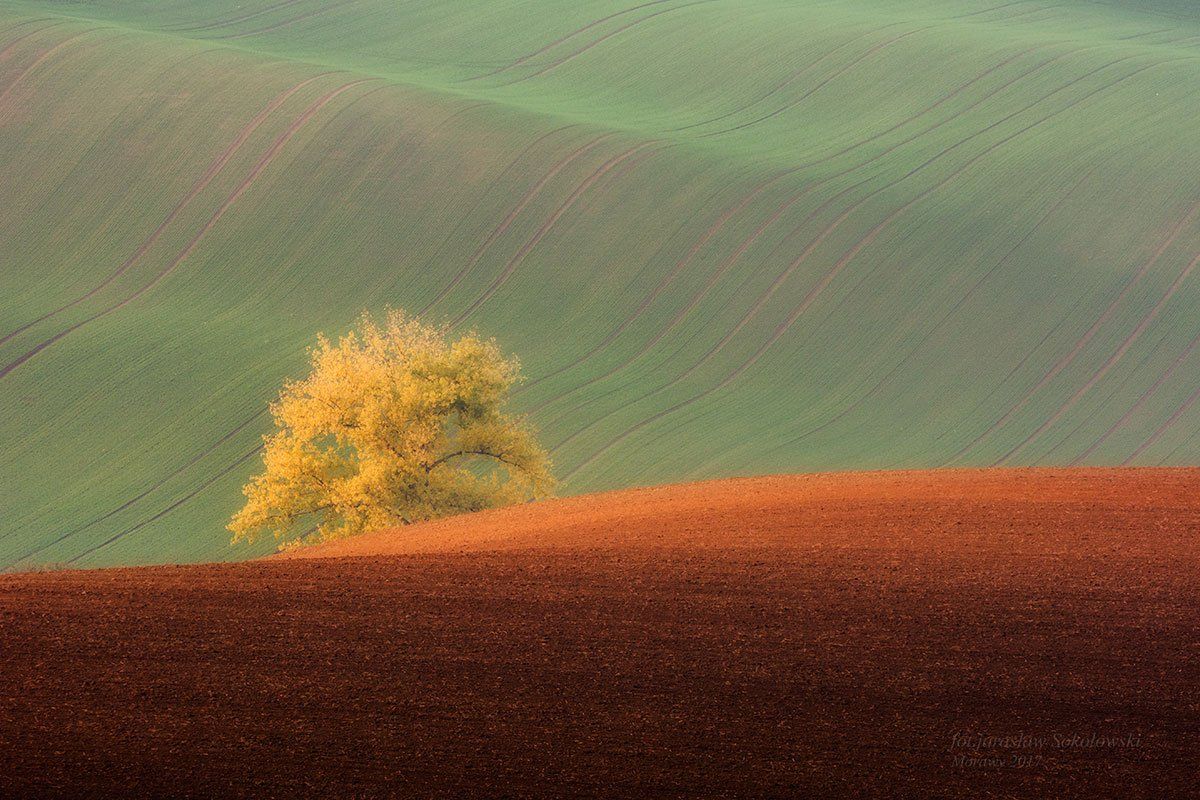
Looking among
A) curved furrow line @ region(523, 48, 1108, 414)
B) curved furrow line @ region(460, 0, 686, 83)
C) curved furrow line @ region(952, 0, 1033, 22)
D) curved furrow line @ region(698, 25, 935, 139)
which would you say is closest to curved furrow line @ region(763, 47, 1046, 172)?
curved furrow line @ region(523, 48, 1108, 414)

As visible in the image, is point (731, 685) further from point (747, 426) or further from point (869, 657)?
point (747, 426)

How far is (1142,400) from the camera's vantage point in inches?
1731

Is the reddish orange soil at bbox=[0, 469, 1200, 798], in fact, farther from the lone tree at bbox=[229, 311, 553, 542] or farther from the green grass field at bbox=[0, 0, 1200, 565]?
the green grass field at bbox=[0, 0, 1200, 565]

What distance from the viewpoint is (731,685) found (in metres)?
11.3

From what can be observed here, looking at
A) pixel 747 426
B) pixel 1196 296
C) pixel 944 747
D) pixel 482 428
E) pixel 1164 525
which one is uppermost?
pixel 1196 296

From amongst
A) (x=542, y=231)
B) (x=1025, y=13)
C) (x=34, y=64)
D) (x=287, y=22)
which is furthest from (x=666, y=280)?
(x=1025, y=13)

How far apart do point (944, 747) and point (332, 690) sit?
5.42 m

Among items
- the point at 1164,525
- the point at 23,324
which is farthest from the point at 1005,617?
the point at 23,324

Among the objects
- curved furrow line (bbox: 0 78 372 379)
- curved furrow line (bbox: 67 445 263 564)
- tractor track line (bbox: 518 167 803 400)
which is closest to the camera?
curved furrow line (bbox: 67 445 263 564)

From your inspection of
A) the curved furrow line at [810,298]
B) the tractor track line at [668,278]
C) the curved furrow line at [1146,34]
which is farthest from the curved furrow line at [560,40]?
the curved furrow line at [1146,34]

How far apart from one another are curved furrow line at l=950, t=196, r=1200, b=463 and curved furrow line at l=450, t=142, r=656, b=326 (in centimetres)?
1885

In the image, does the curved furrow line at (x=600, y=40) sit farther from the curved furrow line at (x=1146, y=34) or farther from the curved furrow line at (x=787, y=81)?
the curved furrow line at (x=1146, y=34)

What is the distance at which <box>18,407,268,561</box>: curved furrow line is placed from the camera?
110 ft

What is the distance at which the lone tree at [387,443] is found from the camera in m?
29.6
